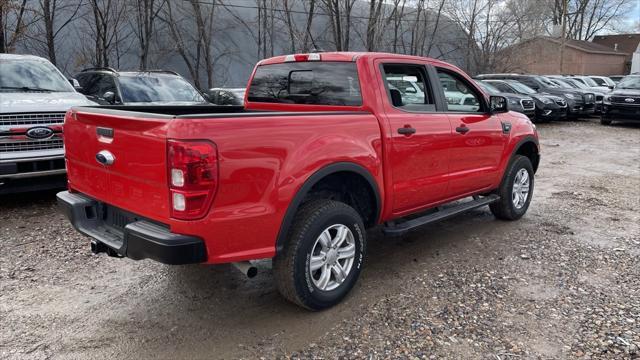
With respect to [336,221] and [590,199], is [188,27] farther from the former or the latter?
[336,221]

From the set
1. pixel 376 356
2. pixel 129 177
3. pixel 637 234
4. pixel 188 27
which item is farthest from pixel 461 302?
pixel 188 27

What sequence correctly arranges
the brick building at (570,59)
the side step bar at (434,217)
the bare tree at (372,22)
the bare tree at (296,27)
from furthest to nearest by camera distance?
the brick building at (570,59) < the bare tree at (372,22) < the bare tree at (296,27) < the side step bar at (434,217)

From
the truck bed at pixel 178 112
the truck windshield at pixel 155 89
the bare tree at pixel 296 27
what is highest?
the bare tree at pixel 296 27

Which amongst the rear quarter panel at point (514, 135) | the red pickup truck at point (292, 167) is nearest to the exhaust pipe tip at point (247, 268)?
the red pickup truck at point (292, 167)

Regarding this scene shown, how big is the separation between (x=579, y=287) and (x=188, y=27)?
17.9 m

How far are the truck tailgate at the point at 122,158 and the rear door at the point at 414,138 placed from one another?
1.83 metres

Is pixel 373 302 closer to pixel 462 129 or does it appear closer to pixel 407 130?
pixel 407 130

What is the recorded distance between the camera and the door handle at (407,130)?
4.08 meters

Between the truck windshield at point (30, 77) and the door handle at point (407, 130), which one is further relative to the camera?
the truck windshield at point (30, 77)

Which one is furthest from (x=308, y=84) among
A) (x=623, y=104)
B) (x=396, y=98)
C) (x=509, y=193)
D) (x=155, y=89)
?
(x=623, y=104)

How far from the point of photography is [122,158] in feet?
10.5

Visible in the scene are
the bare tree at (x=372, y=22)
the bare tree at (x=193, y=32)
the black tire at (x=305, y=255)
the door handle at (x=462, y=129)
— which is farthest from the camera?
the bare tree at (x=372, y=22)

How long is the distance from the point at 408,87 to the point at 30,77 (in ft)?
17.9

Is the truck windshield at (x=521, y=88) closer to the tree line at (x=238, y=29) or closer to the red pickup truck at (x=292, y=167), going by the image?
the tree line at (x=238, y=29)
